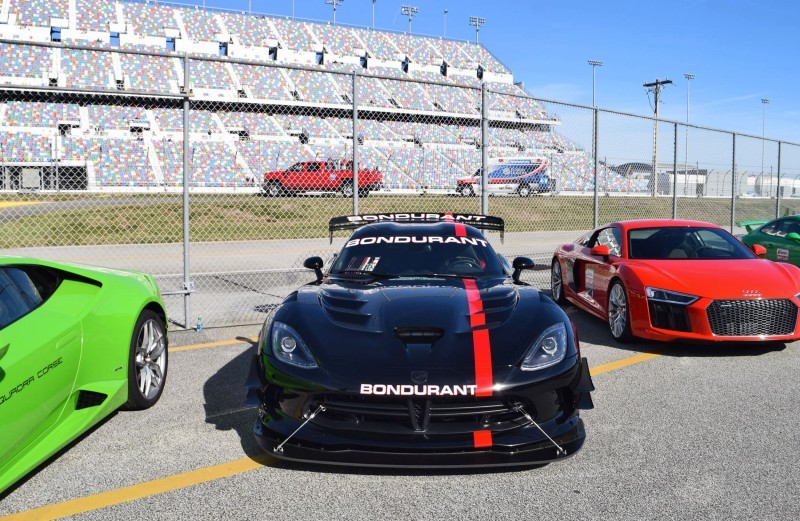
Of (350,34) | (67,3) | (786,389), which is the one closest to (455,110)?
(350,34)

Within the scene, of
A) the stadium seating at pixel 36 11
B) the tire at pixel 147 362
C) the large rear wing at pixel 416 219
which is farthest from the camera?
the stadium seating at pixel 36 11

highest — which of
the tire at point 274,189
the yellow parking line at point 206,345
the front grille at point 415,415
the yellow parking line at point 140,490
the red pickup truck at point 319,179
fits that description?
the red pickup truck at point 319,179

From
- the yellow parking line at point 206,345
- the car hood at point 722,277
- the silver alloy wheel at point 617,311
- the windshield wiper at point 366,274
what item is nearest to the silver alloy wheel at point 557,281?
the silver alloy wheel at point 617,311

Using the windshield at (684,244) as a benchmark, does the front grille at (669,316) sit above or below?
below

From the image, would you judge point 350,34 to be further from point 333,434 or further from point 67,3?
point 333,434

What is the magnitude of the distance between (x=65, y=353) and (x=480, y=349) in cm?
206

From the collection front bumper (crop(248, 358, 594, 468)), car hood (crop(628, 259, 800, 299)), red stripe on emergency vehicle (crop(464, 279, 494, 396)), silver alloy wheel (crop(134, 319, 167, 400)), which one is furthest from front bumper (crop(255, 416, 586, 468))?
car hood (crop(628, 259, 800, 299))

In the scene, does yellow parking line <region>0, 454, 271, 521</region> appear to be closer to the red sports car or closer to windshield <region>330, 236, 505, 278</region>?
windshield <region>330, 236, 505, 278</region>

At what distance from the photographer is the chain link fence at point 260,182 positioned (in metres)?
7.20

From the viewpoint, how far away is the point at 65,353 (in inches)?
132

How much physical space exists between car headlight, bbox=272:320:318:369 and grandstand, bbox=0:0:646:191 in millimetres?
3647

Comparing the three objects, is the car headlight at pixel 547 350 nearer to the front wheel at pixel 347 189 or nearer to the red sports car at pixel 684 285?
the red sports car at pixel 684 285

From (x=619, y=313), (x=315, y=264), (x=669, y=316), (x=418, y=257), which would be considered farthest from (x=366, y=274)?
(x=619, y=313)

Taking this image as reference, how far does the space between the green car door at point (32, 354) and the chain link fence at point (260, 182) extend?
9.19ft
